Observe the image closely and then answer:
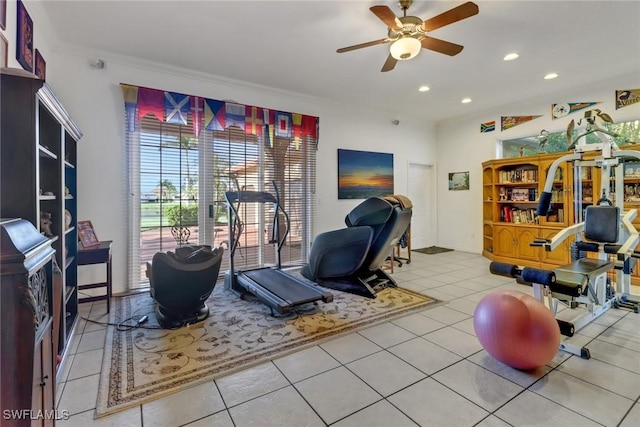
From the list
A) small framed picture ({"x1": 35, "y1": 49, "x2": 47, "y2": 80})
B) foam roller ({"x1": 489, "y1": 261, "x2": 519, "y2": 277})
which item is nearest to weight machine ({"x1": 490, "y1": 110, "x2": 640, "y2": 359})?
foam roller ({"x1": 489, "y1": 261, "x2": 519, "y2": 277})

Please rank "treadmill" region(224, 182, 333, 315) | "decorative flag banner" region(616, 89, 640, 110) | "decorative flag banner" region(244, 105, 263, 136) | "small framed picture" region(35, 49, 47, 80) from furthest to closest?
1. "decorative flag banner" region(244, 105, 263, 136)
2. "decorative flag banner" region(616, 89, 640, 110)
3. "treadmill" region(224, 182, 333, 315)
4. "small framed picture" region(35, 49, 47, 80)

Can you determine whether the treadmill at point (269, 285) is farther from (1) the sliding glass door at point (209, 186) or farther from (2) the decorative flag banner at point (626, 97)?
(2) the decorative flag banner at point (626, 97)

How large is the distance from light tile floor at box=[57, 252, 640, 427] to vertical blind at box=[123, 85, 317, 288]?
1.62 meters

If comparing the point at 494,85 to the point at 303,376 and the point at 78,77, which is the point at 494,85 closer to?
the point at 303,376

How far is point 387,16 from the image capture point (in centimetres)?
248

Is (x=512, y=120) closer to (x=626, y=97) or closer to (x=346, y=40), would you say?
(x=626, y=97)

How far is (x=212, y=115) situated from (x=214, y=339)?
3132 mm

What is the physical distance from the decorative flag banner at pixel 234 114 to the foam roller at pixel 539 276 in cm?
405

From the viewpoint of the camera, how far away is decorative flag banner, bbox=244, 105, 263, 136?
468 cm

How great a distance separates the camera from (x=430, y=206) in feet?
23.7

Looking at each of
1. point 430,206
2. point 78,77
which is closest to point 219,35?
point 78,77

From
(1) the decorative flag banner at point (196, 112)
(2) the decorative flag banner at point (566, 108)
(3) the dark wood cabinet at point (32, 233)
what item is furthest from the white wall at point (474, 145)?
(3) the dark wood cabinet at point (32, 233)

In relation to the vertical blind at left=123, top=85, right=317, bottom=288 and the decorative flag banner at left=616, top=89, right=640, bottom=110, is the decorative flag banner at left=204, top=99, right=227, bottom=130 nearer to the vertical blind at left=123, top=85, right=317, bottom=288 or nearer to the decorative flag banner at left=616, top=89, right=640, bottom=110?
the vertical blind at left=123, top=85, right=317, bottom=288

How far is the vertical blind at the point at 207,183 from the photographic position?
3.98 m
